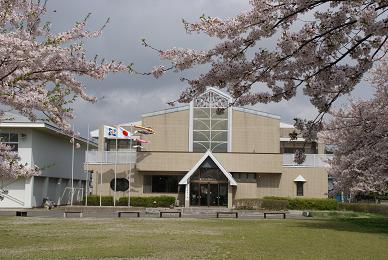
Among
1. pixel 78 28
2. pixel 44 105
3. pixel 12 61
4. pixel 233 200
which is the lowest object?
pixel 233 200

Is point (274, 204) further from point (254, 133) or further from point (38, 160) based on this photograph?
point (38, 160)

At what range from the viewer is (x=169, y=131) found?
49188 mm

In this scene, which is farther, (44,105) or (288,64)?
(44,105)

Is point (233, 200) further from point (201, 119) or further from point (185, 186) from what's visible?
point (201, 119)

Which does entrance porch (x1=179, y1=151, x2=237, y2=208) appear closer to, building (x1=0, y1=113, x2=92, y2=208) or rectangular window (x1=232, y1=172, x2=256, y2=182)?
rectangular window (x1=232, y1=172, x2=256, y2=182)

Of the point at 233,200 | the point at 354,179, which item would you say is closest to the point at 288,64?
the point at 354,179

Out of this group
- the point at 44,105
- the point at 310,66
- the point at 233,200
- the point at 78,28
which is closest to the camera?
the point at 310,66

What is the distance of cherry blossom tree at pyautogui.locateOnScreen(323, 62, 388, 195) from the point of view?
1966 centimetres

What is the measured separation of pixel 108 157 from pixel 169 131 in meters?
6.07

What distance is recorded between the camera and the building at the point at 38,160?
43.4 m

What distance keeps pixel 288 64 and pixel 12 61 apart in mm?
4048

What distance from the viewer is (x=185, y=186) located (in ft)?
154

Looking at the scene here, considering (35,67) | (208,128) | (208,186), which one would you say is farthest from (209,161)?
(35,67)

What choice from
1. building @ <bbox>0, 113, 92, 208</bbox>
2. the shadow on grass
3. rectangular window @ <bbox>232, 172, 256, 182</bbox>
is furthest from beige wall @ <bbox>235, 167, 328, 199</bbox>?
the shadow on grass
